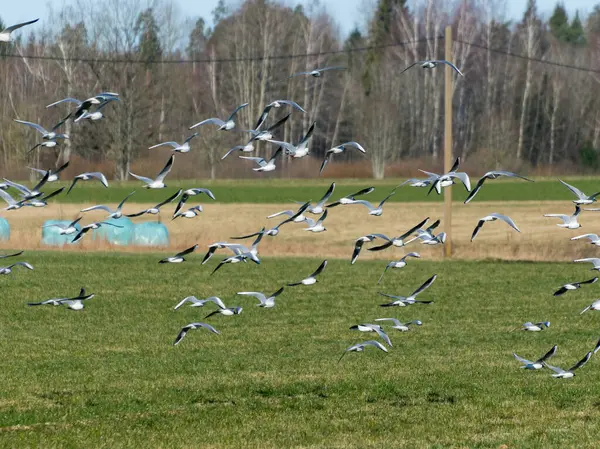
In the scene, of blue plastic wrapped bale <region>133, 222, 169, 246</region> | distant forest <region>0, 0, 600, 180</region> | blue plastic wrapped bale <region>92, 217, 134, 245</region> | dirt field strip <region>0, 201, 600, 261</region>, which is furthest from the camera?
distant forest <region>0, 0, 600, 180</region>

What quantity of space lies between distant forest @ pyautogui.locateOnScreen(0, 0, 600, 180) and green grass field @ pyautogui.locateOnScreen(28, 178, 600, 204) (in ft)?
19.6

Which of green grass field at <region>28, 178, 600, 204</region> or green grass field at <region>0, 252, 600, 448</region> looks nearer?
green grass field at <region>0, 252, 600, 448</region>

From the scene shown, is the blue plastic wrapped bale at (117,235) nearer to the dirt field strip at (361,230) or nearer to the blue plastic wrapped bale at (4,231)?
the dirt field strip at (361,230)

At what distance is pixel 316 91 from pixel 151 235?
61.7 m

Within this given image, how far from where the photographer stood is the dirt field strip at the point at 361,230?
132ft

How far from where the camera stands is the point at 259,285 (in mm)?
29734

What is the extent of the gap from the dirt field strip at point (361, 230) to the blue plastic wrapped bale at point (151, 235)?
17.1 inches

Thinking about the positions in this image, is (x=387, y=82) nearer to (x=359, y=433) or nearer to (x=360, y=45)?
(x=360, y=45)

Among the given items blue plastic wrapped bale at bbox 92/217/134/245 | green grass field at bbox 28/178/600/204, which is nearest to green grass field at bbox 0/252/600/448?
blue plastic wrapped bale at bbox 92/217/134/245

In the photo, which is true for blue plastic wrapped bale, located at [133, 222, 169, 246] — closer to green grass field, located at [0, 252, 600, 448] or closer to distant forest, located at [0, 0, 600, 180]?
green grass field, located at [0, 252, 600, 448]

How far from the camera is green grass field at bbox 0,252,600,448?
11.9 meters

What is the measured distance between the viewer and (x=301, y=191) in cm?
7506

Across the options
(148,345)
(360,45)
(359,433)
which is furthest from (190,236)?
(360,45)

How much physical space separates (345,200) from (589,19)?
410 ft
